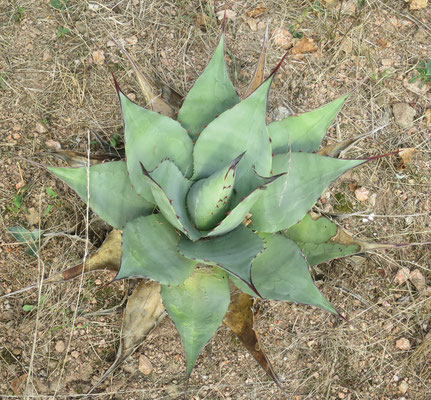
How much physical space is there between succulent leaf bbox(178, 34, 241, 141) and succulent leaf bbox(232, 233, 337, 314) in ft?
1.71

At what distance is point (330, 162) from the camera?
5.14ft

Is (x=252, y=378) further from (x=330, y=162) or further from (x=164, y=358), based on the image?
(x=330, y=162)

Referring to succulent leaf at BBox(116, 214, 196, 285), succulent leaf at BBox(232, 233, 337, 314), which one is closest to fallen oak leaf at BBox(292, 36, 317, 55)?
succulent leaf at BBox(232, 233, 337, 314)

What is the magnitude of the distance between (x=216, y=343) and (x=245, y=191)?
103 centimetres

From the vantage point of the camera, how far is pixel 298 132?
1771 millimetres

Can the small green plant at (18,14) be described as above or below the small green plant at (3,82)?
above

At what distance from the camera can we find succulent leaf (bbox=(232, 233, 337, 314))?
1.55m

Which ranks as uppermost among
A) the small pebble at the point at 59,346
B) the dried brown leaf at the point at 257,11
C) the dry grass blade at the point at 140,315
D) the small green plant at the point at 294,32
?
the dried brown leaf at the point at 257,11

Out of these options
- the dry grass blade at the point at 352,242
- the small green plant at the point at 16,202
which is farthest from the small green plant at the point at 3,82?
the dry grass blade at the point at 352,242

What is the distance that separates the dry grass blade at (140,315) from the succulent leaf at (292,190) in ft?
1.89

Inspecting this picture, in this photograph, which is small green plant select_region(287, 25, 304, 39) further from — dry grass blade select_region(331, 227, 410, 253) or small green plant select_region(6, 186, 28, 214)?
small green plant select_region(6, 186, 28, 214)

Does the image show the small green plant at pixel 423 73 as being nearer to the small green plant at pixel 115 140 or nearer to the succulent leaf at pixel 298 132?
the succulent leaf at pixel 298 132

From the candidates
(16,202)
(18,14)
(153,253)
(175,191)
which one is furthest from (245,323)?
(18,14)

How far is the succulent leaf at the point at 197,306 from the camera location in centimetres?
163
